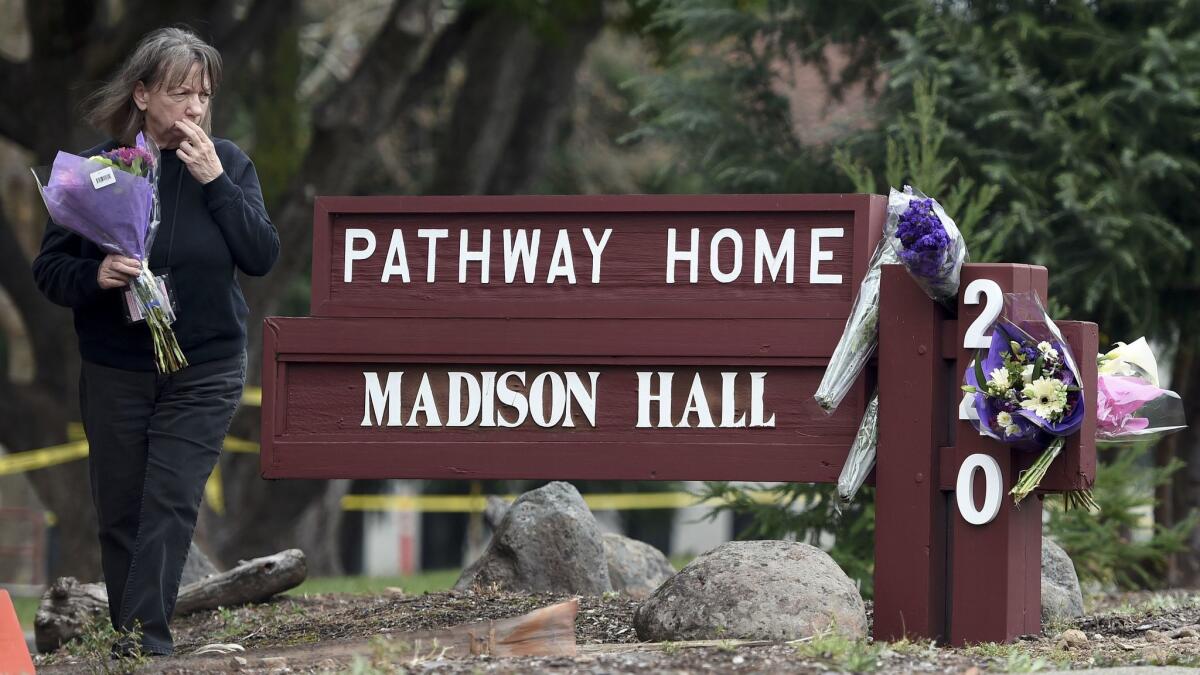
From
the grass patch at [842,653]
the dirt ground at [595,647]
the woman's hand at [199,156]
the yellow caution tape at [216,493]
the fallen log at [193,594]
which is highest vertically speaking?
the woman's hand at [199,156]

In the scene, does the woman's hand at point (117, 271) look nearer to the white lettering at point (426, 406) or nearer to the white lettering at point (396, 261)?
the white lettering at point (396, 261)

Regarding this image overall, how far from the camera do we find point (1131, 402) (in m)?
5.30

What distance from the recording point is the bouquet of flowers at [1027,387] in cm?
470

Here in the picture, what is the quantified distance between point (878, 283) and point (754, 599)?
108 centimetres

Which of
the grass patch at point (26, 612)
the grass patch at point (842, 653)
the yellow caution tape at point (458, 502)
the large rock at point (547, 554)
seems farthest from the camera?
the yellow caution tape at point (458, 502)

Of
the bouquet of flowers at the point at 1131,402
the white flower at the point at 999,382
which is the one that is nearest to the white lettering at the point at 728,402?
the white flower at the point at 999,382

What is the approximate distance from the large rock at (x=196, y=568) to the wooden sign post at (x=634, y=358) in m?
2.15

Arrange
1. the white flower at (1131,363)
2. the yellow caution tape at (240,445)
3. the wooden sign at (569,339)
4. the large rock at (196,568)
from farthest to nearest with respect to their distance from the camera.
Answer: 1. the yellow caution tape at (240,445)
2. the large rock at (196,568)
3. the white flower at (1131,363)
4. the wooden sign at (569,339)

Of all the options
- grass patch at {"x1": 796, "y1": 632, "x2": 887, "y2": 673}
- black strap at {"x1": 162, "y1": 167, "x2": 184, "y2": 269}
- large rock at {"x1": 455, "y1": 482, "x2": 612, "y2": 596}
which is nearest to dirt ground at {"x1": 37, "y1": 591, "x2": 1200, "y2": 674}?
grass patch at {"x1": 796, "y1": 632, "x2": 887, "y2": 673}

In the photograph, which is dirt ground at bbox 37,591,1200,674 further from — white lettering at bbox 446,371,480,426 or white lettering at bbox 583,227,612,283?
white lettering at bbox 583,227,612,283

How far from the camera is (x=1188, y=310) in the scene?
9523 millimetres

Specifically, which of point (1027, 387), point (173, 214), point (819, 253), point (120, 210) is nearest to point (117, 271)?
point (120, 210)

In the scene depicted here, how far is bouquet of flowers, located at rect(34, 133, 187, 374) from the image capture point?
471 centimetres

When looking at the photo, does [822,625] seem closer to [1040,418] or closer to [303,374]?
[1040,418]
